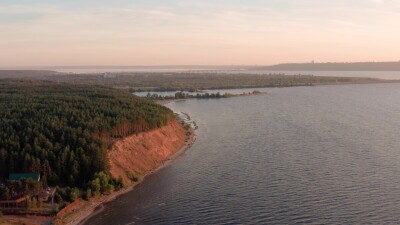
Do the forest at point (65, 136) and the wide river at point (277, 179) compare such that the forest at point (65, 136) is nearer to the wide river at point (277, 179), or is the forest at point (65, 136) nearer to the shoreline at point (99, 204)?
the shoreline at point (99, 204)

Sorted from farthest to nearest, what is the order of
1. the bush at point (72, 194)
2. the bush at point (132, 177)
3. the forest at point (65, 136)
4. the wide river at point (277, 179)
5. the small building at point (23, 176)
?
the bush at point (132, 177) < the forest at point (65, 136) < the small building at point (23, 176) < the bush at point (72, 194) < the wide river at point (277, 179)

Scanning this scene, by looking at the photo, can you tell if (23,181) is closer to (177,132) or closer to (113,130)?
(113,130)

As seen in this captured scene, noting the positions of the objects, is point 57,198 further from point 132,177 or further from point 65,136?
point 65,136

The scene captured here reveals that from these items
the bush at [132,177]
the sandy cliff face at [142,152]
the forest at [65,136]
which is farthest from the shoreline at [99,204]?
the forest at [65,136]

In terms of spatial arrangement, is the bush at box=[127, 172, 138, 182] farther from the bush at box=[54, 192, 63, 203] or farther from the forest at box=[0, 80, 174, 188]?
the bush at box=[54, 192, 63, 203]

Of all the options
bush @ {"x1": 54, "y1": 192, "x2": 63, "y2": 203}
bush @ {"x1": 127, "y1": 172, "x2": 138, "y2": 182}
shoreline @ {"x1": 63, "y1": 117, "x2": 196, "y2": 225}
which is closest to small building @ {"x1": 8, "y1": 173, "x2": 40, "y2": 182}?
bush @ {"x1": 54, "y1": 192, "x2": 63, "y2": 203}

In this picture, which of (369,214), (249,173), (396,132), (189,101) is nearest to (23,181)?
(249,173)
